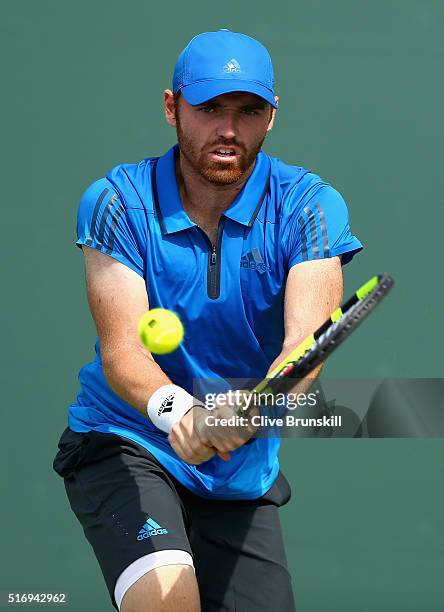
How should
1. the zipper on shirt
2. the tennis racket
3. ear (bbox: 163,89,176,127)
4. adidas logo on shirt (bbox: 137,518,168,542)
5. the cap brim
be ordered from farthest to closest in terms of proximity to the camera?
ear (bbox: 163,89,176,127) → the zipper on shirt → the cap brim → adidas logo on shirt (bbox: 137,518,168,542) → the tennis racket

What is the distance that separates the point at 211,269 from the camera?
3.70 meters

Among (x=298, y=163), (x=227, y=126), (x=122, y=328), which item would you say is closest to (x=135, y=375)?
(x=122, y=328)

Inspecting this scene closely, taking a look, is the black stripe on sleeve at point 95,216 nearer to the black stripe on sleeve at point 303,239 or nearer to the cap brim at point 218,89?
the cap brim at point 218,89

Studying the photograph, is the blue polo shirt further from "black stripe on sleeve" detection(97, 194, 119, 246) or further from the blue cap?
the blue cap

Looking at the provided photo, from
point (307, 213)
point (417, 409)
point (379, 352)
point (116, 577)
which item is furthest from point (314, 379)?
point (379, 352)

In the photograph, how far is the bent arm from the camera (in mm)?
3500

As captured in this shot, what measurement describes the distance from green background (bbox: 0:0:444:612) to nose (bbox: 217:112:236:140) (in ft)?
4.52

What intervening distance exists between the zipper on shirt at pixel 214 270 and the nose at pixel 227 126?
27 centimetres

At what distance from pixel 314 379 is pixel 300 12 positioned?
185 cm

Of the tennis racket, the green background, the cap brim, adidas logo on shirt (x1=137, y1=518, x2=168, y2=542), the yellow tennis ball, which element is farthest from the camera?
the green background

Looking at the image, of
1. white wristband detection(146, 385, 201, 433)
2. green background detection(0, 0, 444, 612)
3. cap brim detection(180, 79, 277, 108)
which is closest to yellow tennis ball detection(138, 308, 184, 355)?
white wristband detection(146, 385, 201, 433)

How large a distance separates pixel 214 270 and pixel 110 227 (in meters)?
0.27

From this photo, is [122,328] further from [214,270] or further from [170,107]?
[170,107]

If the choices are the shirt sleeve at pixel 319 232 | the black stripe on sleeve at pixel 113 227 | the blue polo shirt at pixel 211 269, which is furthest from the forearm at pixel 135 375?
the shirt sleeve at pixel 319 232
